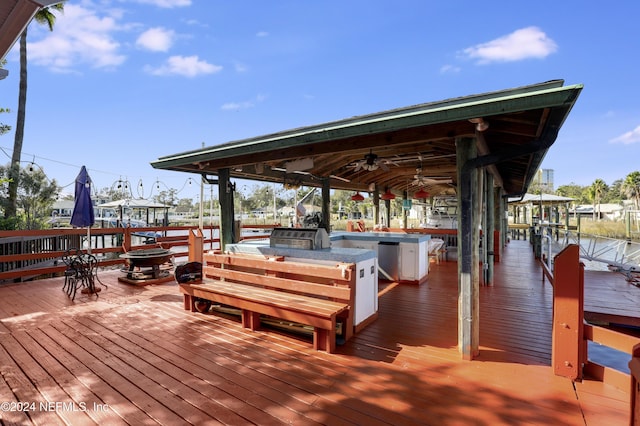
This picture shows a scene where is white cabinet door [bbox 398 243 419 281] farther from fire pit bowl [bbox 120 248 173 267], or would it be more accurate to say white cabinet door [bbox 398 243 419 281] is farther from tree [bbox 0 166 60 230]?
tree [bbox 0 166 60 230]

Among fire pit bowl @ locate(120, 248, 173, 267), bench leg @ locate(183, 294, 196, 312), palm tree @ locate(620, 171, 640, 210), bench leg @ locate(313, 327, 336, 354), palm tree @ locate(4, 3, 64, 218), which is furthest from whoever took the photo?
palm tree @ locate(620, 171, 640, 210)

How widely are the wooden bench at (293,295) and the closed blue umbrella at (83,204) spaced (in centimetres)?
278

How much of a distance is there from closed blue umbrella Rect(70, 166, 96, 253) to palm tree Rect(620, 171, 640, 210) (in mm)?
54770

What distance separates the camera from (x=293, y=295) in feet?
12.9

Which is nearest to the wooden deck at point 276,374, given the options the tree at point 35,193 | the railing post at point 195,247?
the railing post at point 195,247

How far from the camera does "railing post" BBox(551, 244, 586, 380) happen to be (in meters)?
2.61

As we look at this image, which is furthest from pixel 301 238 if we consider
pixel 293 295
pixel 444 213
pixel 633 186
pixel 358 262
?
pixel 633 186

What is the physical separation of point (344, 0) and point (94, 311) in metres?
8.72

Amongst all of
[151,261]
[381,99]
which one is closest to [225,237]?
[151,261]

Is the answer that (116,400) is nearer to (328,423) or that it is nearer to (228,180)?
(328,423)

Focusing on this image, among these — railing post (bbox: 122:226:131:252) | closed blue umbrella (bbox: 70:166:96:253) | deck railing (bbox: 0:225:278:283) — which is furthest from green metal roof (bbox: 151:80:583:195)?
railing post (bbox: 122:226:131:252)

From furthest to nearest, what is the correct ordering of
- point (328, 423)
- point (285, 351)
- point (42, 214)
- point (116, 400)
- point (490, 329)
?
point (42, 214)
point (490, 329)
point (285, 351)
point (116, 400)
point (328, 423)

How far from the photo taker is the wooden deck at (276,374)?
221 cm

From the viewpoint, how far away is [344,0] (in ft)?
25.1
